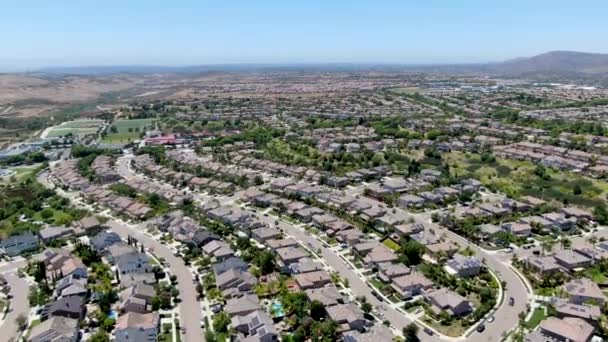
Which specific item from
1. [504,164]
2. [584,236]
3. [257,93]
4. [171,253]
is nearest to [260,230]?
[171,253]

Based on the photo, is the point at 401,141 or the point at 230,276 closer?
the point at 230,276

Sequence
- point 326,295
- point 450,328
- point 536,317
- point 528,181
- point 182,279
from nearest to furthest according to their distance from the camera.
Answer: point 450,328 → point 536,317 → point 326,295 → point 182,279 → point 528,181

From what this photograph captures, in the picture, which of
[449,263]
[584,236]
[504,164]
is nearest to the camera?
[449,263]

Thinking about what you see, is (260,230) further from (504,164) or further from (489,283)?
(504,164)

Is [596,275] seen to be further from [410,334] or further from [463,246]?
[410,334]

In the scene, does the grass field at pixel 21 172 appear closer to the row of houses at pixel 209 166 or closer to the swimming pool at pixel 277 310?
the row of houses at pixel 209 166

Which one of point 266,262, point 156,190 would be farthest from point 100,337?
point 156,190

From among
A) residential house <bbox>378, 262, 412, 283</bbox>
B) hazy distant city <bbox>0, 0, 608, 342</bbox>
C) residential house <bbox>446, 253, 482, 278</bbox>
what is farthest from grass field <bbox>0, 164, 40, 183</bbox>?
residential house <bbox>446, 253, 482, 278</bbox>
